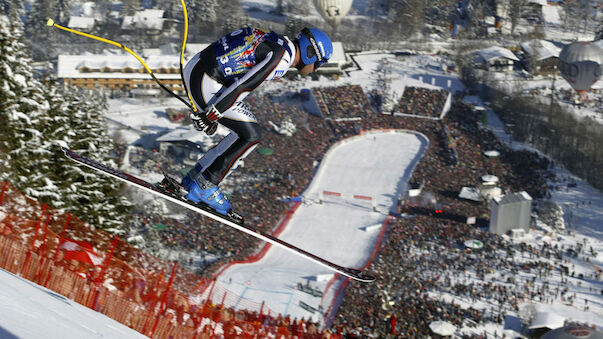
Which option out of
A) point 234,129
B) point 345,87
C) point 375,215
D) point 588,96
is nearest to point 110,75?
point 345,87

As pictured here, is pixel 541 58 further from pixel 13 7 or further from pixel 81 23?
pixel 13 7

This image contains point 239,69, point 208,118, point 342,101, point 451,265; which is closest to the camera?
point 208,118

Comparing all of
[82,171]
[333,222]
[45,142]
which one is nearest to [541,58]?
[333,222]

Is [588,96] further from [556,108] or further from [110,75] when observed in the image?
[110,75]

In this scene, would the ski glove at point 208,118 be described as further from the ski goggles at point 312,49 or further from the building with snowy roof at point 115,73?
the building with snowy roof at point 115,73

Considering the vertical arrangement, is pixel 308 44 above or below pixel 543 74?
above

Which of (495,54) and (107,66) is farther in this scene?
(495,54)
